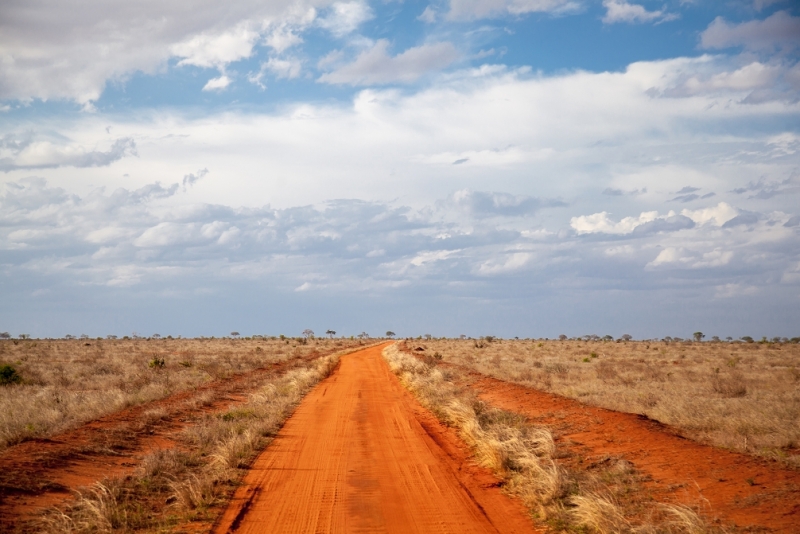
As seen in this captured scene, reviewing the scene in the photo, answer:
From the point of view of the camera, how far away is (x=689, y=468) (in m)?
10.0

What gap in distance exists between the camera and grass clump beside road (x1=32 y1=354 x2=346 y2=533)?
308 inches

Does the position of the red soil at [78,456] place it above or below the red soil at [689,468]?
below

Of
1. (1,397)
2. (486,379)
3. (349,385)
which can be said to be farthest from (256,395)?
(486,379)

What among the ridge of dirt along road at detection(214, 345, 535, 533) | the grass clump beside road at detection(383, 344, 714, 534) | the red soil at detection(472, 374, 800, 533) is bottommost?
the ridge of dirt along road at detection(214, 345, 535, 533)

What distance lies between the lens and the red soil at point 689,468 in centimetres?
771

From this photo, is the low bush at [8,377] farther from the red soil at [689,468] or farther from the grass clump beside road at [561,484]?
the red soil at [689,468]

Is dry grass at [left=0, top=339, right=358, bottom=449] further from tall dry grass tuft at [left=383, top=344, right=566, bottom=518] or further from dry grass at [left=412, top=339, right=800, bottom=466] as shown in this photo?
dry grass at [left=412, top=339, right=800, bottom=466]

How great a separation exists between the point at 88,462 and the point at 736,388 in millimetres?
20668

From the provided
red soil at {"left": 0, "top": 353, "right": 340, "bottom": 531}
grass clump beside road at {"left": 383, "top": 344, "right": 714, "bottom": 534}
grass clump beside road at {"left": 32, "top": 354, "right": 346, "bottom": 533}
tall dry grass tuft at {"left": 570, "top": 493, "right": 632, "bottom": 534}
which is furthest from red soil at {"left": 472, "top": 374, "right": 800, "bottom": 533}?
red soil at {"left": 0, "top": 353, "right": 340, "bottom": 531}

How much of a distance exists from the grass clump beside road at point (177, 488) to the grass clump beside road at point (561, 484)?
5.03 metres

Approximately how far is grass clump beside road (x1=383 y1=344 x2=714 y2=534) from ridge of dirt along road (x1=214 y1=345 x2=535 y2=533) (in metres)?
0.41

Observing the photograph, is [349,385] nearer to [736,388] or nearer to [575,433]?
[575,433]

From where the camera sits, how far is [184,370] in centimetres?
3145

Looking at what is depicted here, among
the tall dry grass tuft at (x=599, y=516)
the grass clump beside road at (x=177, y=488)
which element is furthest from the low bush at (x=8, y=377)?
the tall dry grass tuft at (x=599, y=516)
